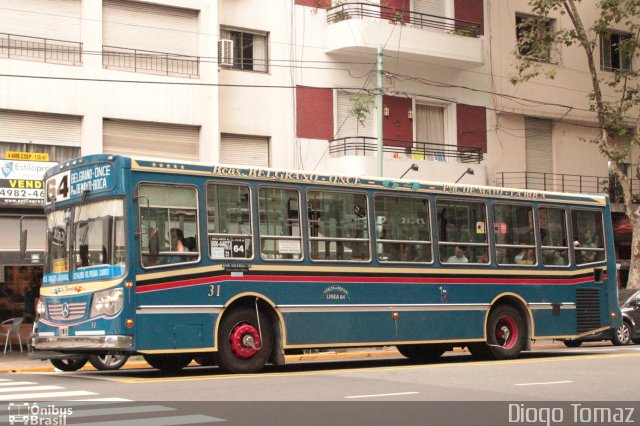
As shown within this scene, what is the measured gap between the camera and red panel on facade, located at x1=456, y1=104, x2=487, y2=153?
34.0 metres

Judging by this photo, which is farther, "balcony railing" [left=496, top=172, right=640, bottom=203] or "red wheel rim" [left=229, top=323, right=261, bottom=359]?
"balcony railing" [left=496, top=172, right=640, bottom=203]

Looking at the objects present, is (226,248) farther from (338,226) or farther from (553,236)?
(553,236)

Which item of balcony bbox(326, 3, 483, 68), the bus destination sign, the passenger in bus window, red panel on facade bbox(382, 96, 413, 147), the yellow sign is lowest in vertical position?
the passenger in bus window

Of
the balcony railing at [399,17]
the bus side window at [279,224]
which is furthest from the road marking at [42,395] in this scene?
the balcony railing at [399,17]

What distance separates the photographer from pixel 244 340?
53.7 feet

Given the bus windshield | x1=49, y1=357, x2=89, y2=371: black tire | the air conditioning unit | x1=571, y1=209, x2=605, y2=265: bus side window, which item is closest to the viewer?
the bus windshield

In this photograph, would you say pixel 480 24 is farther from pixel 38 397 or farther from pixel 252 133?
pixel 38 397

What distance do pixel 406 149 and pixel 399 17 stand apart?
402 centimetres

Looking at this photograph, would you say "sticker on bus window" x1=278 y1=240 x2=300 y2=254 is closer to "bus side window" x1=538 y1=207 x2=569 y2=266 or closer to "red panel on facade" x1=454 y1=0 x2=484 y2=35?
"bus side window" x1=538 y1=207 x2=569 y2=266

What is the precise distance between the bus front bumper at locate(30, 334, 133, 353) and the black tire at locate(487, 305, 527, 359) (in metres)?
7.65

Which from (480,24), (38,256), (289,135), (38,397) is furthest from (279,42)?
(38,397)

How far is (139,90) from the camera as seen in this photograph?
27078mm

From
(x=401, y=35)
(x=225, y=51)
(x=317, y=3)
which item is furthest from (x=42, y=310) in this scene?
(x=401, y=35)

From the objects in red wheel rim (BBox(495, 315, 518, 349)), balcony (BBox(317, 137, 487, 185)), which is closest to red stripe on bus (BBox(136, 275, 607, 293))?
red wheel rim (BBox(495, 315, 518, 349))
